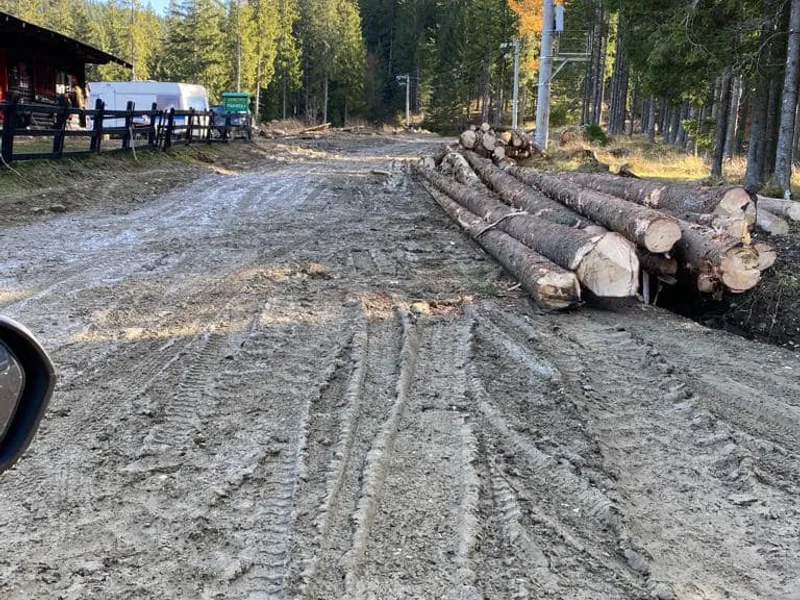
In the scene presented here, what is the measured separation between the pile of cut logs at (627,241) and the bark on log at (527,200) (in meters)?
0.03

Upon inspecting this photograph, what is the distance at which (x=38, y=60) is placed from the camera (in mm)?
26766

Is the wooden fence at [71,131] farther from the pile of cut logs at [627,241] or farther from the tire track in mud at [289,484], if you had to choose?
the tire track in mud at [289,484]

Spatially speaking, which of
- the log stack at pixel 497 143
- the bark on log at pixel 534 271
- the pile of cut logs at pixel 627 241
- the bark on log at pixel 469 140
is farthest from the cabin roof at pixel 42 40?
the pile of cut logs at pixel 627 241

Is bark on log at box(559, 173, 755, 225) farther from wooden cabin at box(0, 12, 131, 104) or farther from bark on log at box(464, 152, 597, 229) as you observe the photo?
wooden cabin at box(0, 12, 131, 104)

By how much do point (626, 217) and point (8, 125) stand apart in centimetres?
1099

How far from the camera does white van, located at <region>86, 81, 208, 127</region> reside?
116 ft

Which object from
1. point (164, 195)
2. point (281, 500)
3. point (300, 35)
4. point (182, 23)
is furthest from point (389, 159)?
point (300, 35)

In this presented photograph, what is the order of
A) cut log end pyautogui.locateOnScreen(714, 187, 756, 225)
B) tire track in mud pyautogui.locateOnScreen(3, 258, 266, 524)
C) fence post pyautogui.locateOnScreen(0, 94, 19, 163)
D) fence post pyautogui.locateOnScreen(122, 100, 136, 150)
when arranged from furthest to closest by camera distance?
fence post pyautogui.locateOnScreen(122, 100, 136, 150) → fence post pyautogui.locateOnScreen(0, 94, 19, 163) → cut log end pyautogui.locateOnScreen(714, 187, 756, 225) → tire track in mud pyautogui.locateOnScreen(3, 258, 266, 524)

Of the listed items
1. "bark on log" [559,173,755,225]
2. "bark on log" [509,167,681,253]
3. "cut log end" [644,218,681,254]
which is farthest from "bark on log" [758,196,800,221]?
"cut log end" [644,218,681,254]

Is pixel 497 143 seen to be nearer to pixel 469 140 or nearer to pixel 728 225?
pixel 469 140

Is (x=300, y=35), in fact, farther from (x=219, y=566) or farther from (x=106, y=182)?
(x=219, y=566)

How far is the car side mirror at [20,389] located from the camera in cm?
157

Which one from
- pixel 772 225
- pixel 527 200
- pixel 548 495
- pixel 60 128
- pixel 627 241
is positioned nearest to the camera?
→ pixel 548 495

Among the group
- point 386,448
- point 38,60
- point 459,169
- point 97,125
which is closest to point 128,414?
point 386,448
